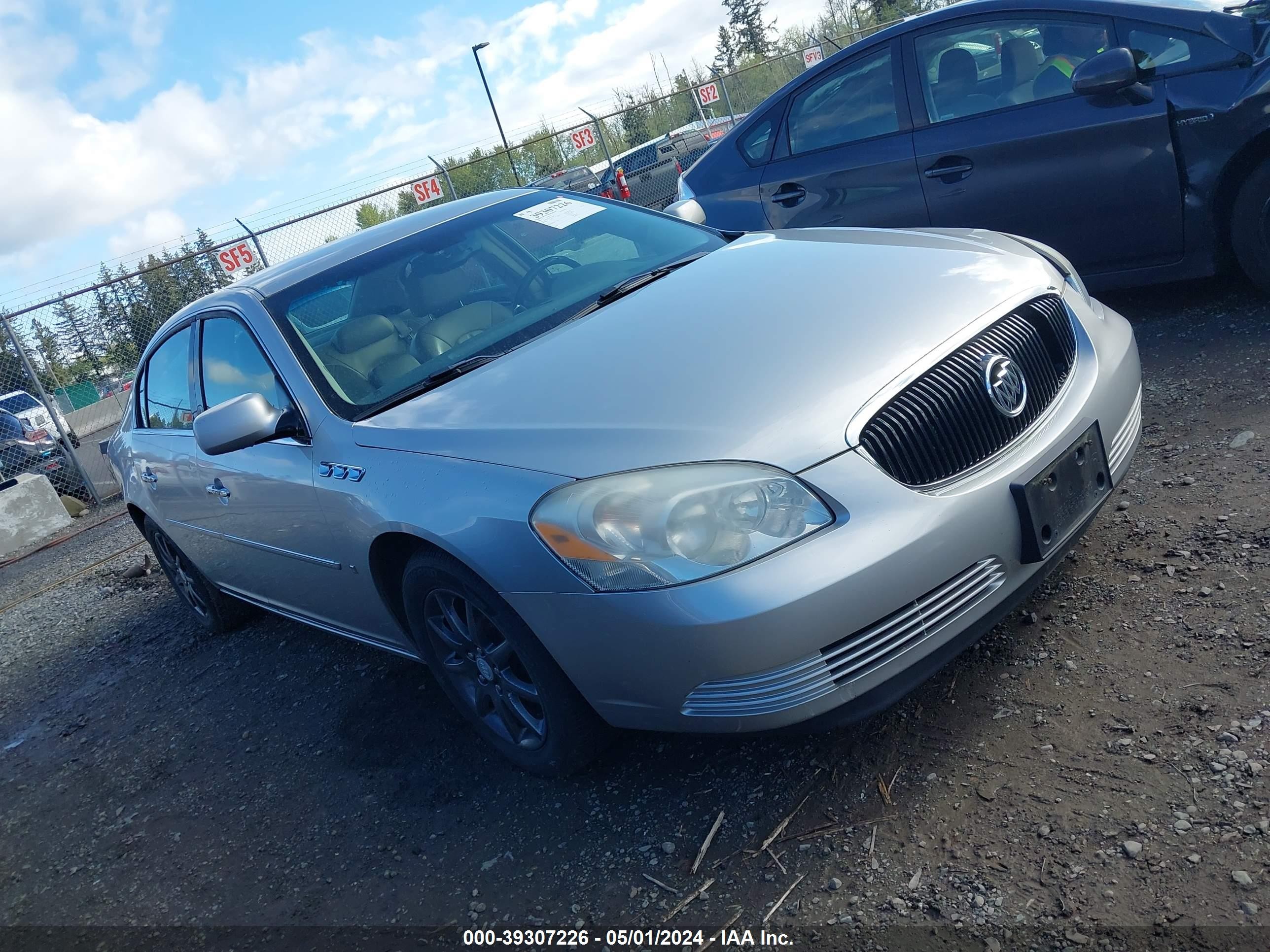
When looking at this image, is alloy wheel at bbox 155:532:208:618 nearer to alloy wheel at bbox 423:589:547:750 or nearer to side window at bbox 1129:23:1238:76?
alloy wheel at bbox 423:589:547:750

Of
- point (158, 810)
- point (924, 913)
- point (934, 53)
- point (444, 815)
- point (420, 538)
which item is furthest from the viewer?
point (934, 53)

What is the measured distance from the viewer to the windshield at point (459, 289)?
3.23 m

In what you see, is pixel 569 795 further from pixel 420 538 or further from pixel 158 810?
pixel 158 810

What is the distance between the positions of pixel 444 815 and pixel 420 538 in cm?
83

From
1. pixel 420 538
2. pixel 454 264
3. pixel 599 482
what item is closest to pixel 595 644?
pixel 599 482

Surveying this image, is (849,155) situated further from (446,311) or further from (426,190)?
(426,190)

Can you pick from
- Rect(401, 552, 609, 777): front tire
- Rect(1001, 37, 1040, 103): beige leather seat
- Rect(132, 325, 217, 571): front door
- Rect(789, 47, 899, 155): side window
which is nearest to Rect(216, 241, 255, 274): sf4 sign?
Rect(132, 325, 217, 571): front door

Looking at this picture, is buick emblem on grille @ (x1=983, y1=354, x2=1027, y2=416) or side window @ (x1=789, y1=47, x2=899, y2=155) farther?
side window @ (x1=789, y1=47, x2=899, y2=155)

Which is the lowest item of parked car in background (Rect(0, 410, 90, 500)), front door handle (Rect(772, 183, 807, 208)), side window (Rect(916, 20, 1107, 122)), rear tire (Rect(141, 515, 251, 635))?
rear tire (Rect(141, 515, 251, 635))

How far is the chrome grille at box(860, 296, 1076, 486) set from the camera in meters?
2.34

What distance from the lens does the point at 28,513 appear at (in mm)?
10062

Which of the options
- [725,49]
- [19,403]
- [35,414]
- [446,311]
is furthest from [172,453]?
[725,49]

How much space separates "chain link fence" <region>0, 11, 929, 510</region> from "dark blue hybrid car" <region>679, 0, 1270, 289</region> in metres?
3.06

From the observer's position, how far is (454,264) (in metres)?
3.65
